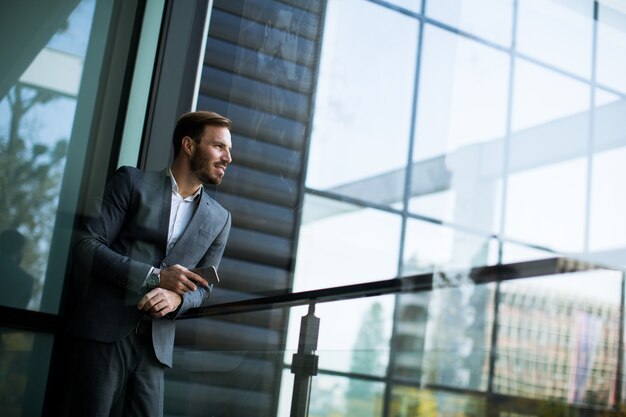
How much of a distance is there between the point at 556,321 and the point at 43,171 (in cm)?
205

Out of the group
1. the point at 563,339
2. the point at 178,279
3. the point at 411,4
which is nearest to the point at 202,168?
the point at 178,279

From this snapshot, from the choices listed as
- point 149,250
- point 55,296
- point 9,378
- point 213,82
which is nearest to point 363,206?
point 149,250

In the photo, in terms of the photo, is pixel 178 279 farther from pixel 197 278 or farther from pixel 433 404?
pixel 433 404

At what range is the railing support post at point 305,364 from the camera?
6.70 feet

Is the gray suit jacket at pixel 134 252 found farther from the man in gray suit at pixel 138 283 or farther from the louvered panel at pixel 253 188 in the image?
the louvered panel at pixel 253 188

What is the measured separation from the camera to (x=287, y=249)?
273cm

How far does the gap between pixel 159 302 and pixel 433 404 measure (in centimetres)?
103

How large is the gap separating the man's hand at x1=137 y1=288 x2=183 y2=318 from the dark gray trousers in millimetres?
84

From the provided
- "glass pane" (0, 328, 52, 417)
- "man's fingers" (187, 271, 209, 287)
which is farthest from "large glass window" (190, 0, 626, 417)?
"glass pane" (0, 328, 52, 417)

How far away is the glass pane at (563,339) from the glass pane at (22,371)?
5.99ft

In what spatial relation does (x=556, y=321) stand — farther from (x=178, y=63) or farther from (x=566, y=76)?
(x=178, y=63)

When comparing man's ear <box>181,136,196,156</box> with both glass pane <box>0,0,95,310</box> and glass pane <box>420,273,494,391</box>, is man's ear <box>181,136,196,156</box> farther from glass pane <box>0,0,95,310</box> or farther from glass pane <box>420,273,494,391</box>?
glass pane <box>420,273,494,391</box>

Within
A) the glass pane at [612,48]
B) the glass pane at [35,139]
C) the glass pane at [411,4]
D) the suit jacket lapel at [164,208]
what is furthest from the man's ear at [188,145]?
the glass pane at [612,48]

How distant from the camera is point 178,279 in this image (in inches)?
92.6
